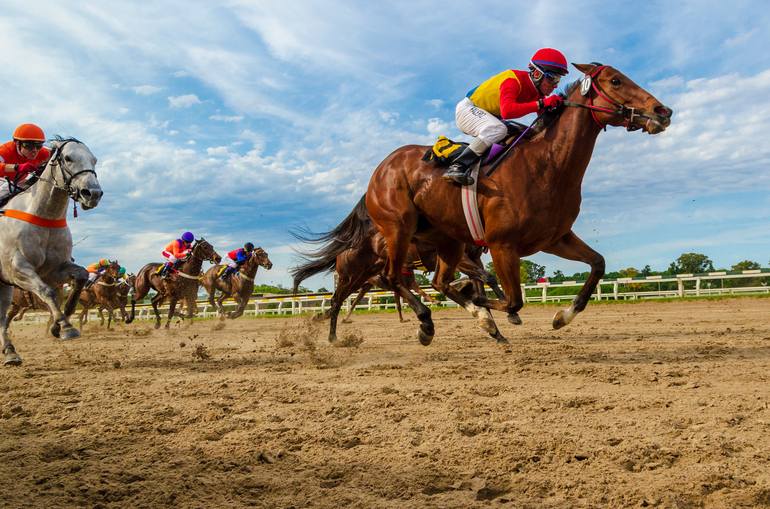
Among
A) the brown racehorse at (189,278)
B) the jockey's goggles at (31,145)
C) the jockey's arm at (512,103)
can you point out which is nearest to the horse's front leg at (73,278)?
the jockey's goggles at (31,145)

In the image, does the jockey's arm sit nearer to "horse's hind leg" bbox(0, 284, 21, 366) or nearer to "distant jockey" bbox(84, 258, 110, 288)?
"horse's hind leg" bbox(0, 284, 21, 366)

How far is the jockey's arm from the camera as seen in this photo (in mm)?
6414

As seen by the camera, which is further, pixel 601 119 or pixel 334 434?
pixel 601 119

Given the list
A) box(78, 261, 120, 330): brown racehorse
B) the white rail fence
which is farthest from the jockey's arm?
box(78, 261, 120, 330): brown racehorse

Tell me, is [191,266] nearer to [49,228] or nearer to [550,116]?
[49,228]

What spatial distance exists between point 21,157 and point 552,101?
259 inches

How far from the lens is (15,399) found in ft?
17.8

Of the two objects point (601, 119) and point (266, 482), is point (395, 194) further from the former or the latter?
point (266, 482)

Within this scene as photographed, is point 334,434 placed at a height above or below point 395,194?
below

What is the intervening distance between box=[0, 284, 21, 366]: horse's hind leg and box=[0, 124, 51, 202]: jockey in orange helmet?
1228mm

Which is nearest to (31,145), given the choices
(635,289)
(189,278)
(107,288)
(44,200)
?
(44,200)

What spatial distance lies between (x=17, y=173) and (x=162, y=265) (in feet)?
40.4

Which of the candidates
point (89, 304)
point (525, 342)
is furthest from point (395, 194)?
point (89, 304)

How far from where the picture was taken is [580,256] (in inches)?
263
